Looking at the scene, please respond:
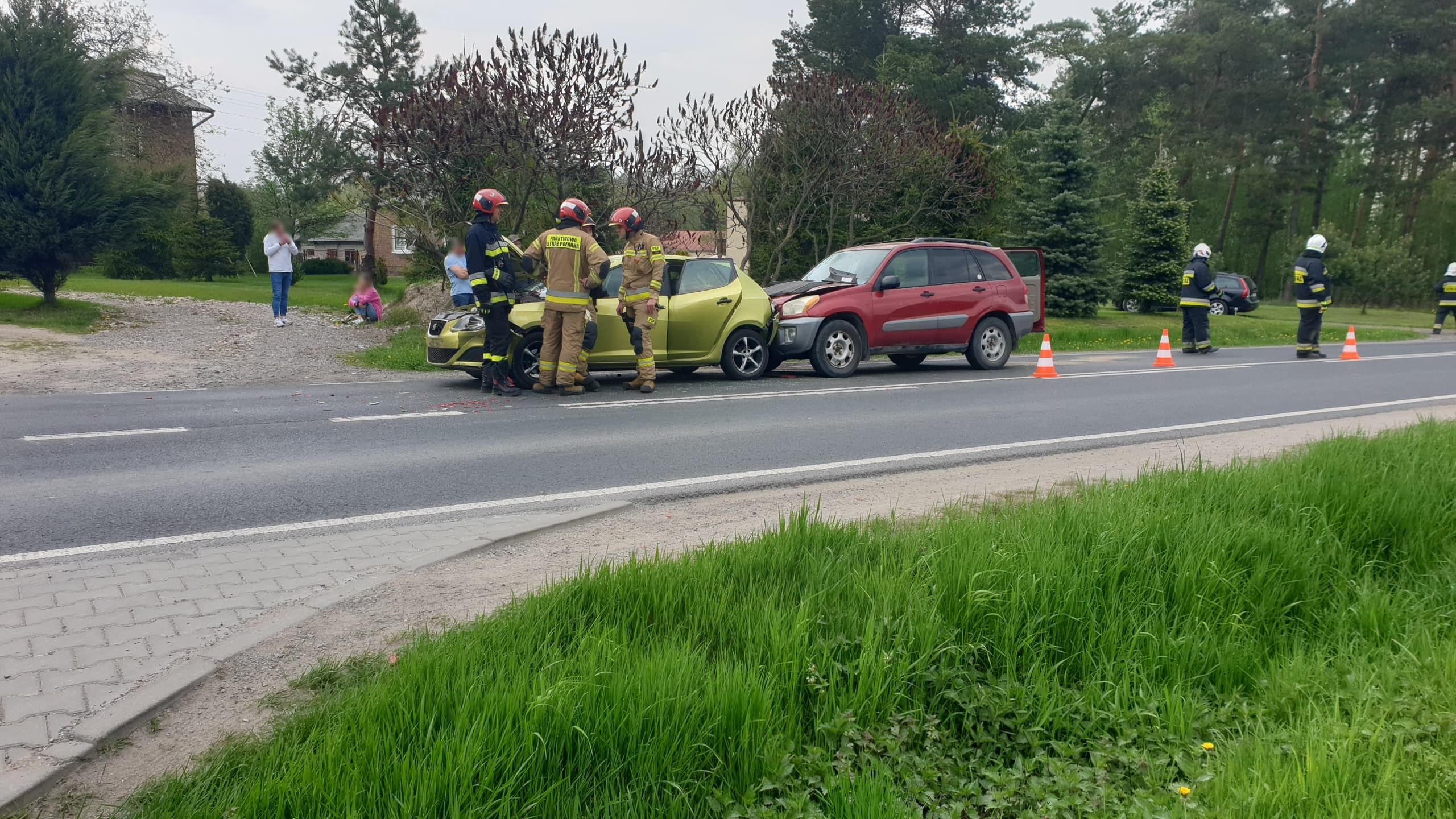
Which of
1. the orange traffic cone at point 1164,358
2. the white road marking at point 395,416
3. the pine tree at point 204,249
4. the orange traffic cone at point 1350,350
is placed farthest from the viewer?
the pine tree at point 204,249

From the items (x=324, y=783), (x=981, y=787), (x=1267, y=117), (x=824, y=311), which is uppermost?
(x=1267, y=117)

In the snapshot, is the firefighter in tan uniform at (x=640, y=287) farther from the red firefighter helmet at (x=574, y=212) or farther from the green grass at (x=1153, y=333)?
the green grass at (x=1153, y=333)

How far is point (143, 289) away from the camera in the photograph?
28.5 meters

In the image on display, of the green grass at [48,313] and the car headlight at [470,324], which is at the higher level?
the car headlight at [470,324]

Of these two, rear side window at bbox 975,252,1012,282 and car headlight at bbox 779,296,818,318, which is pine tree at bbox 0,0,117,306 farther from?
rear side window at bbox 975,252,1012,282

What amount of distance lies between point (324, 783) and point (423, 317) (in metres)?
18.9

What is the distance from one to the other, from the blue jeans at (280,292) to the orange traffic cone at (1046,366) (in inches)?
554

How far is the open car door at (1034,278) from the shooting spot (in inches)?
667

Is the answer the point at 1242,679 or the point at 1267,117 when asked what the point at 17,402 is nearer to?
the point at 1242,679

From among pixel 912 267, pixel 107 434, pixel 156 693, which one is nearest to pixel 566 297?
pixel 107 434

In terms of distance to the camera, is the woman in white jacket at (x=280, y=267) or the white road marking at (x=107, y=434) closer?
the white road marking at (x=107, y=434)

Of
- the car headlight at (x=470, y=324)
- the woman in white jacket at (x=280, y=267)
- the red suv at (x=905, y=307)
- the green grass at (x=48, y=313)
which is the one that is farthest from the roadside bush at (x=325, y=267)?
the red suv at (x=905, y=307)

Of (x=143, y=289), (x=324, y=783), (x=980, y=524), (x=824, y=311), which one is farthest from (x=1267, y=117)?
(x=324, y=783)

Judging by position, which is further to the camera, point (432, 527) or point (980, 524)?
point (432, 527)
